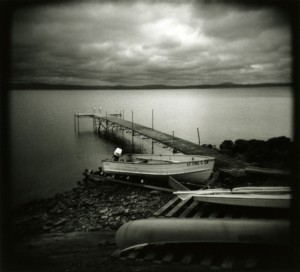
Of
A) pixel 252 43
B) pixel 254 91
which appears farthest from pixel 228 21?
pixel 254 91

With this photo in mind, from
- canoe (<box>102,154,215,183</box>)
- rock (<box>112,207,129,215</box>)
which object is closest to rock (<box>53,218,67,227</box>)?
rock (<box>112,207,129,215</box>)

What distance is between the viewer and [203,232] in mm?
3922

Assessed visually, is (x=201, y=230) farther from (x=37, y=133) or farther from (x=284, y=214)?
→ (x=37, y=133)

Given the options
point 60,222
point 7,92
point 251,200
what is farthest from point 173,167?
point 7,92

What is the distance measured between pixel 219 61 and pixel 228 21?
751 mm

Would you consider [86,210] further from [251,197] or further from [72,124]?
[72,124]

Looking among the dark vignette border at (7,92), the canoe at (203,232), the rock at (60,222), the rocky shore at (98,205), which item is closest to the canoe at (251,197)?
the dark vignette border at (7,92)

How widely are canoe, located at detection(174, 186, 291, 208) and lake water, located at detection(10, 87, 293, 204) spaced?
87cm

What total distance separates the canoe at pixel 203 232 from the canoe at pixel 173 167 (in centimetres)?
330

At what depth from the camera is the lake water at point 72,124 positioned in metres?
4.67

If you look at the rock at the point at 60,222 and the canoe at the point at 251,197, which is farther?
the rock at the point at 60,222

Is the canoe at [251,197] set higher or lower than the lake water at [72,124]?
lower

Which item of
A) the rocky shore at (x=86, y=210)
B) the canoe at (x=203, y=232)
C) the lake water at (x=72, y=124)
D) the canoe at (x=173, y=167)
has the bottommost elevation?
the rocky shore at (x=86, y=210)

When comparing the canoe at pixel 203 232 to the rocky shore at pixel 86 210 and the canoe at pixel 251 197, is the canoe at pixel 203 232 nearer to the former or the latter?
the canoe at pixel 251 197
